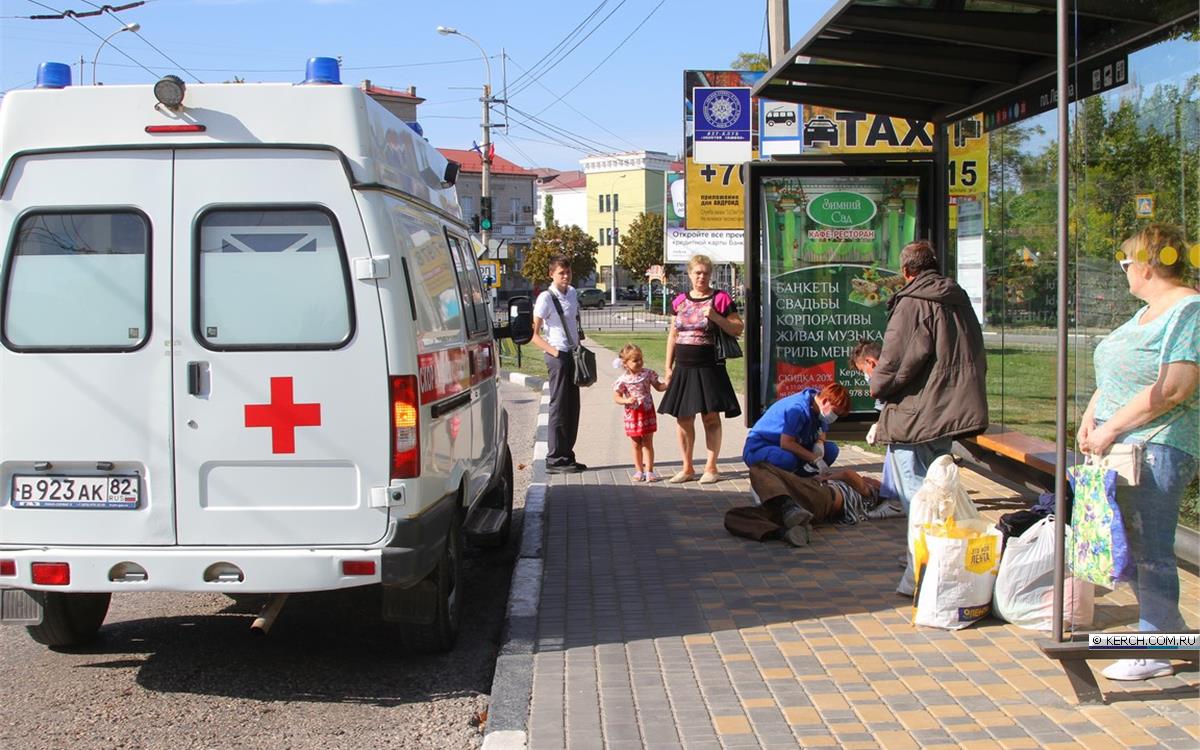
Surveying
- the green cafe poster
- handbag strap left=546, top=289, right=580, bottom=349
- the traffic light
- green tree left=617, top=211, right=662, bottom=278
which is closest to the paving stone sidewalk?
the green cafe poster

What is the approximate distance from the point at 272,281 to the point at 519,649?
2.00 metres

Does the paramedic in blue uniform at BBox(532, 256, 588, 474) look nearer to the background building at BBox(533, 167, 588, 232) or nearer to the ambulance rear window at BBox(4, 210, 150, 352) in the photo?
the ambulance rear window at BBox(4, 210, 150, 352)

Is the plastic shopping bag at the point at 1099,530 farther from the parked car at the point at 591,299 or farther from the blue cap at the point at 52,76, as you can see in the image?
the parked car at the point at 591,299

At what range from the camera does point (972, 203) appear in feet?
30.4

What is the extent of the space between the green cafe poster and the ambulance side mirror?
7.41 ft

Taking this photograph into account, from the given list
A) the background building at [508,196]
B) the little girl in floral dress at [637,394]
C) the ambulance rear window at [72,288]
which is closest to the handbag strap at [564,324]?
the little girl in floral dress at [637,394]

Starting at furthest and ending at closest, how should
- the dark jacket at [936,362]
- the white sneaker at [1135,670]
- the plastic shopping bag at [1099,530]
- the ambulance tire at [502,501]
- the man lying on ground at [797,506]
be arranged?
the ambulance tire at [502,501]
the man lying on ground at [797,506]
the dark jacket at [936,362]
the white sneaker at [1135,670]
the plastic shopping bag at [1099,530]

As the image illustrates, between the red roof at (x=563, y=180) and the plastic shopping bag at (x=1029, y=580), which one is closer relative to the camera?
the plastic shopping bag at (x=1029, y=580)

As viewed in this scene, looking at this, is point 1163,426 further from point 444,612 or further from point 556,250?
point 556,250

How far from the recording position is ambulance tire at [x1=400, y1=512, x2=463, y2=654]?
5.52m

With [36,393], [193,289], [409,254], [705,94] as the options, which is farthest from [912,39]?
[705,94]

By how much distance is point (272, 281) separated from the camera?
502 centimetres

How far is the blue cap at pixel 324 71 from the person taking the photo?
17.2 feet

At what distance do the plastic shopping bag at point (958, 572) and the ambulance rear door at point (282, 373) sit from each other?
8.38ft
